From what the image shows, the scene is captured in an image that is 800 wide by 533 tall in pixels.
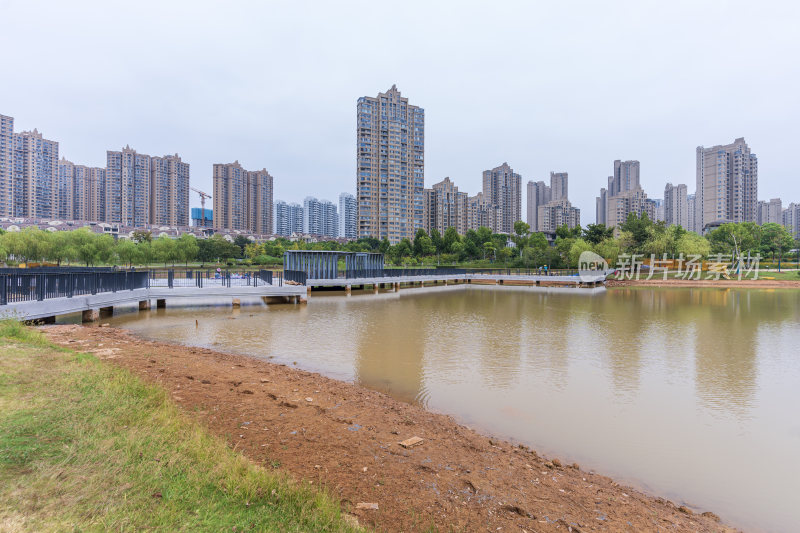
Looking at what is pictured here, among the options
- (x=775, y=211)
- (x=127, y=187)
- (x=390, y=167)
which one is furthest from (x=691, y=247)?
(x=775, y=211)

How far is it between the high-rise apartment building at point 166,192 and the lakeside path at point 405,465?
157 m

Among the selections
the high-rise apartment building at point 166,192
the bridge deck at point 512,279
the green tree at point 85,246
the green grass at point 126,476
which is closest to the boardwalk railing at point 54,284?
the green grass at point 126,476

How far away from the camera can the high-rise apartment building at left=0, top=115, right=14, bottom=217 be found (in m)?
106

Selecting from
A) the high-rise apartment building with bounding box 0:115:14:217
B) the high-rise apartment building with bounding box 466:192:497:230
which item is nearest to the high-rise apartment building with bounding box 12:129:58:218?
the high-rise apartment building with bounding box 0:115:14:217

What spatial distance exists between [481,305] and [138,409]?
2719 cm

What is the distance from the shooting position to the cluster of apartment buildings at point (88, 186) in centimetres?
11375

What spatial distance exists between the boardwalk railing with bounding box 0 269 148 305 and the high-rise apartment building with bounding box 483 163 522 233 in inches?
5591

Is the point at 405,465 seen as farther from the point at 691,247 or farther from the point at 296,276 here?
the point at 691,247

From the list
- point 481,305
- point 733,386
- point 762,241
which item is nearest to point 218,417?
point 733,386

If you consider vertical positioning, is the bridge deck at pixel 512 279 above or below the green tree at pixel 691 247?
below

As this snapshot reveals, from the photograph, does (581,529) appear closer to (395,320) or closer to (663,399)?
(663,399)

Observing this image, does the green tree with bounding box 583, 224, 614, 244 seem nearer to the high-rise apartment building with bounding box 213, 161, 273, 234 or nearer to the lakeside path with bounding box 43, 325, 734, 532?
the lakeside path with bounding box 43, 325, 734, 532

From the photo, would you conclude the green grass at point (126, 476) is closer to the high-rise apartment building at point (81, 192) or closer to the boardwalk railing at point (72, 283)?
the boardwalk railing at point (72, 283)

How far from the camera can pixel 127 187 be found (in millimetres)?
134875
